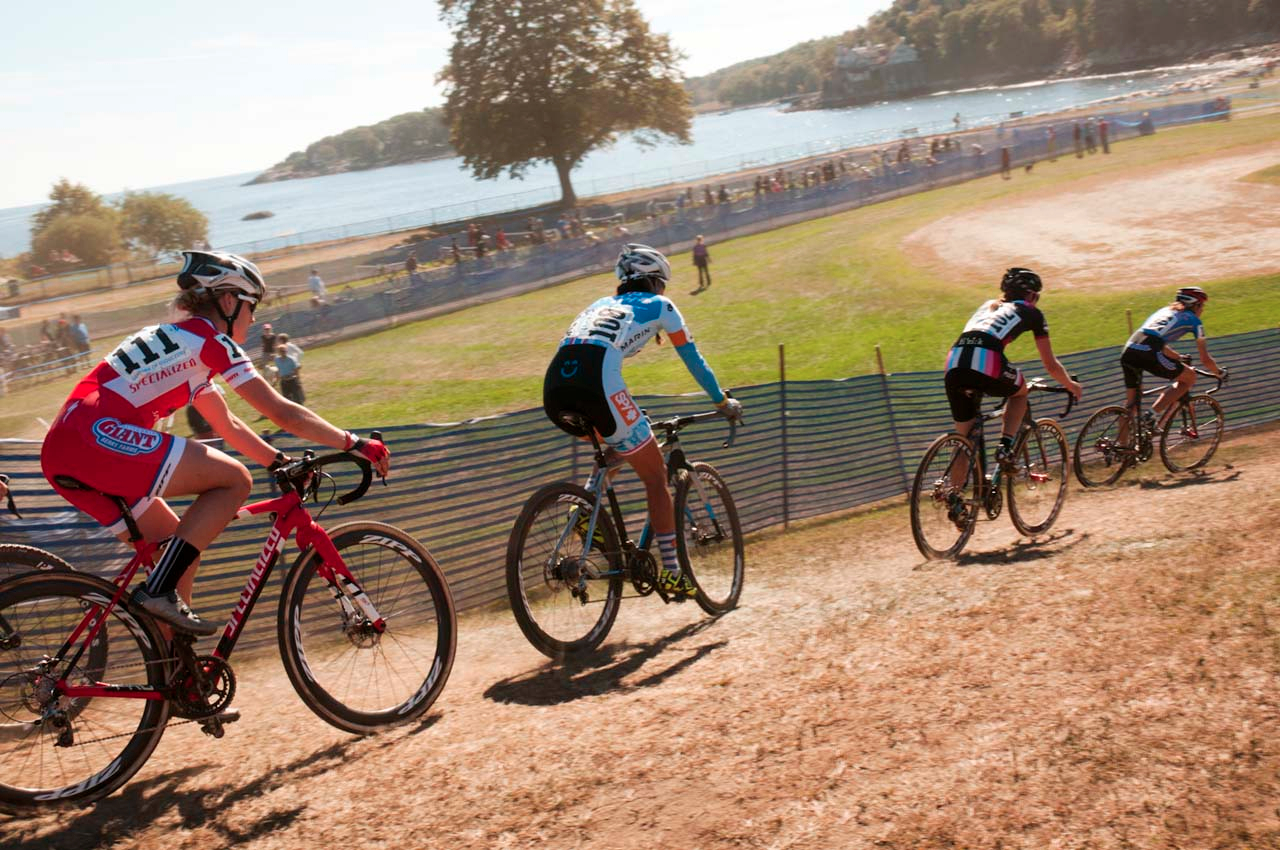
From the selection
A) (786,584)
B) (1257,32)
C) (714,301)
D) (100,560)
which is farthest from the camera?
(1257,32)

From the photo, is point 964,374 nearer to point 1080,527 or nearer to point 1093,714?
point 1080,527

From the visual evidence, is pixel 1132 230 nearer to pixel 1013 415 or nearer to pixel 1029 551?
pixel 1013 415

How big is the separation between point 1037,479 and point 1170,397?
207 inches

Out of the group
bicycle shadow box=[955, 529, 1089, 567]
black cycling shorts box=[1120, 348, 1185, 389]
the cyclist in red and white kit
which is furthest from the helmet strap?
black cycling shorts box=[1120, 348, 1185, 389]

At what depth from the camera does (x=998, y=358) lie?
862cm

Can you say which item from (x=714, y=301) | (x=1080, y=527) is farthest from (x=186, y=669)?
(x=714, y=301)

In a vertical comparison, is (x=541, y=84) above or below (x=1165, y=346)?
above

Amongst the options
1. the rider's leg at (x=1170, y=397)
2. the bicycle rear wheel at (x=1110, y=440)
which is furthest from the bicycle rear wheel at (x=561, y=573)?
the rider's leg at (x=1170, y=397)

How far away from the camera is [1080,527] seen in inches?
373

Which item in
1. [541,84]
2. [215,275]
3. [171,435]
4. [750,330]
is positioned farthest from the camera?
[541,84]

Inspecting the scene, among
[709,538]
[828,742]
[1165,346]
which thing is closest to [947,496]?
[709,538]

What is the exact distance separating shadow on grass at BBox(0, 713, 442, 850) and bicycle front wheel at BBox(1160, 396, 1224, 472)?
472 inches

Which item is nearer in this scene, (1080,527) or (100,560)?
(100,560)

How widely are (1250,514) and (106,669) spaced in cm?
723
